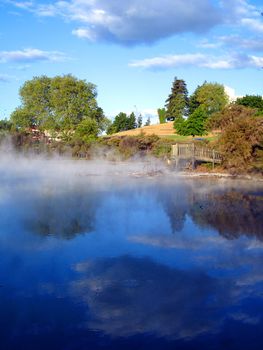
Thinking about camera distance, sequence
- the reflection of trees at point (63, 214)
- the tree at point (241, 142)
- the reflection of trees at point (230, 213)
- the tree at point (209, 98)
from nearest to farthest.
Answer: the reflection of trees at point (63, 214) → the reflection of trees at point (230, 213) → the tree at point (241, 142) → the tree at point (209, 98)

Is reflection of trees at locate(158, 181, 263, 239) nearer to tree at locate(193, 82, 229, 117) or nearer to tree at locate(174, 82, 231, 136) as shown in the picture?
tree at locate(174, 82, 231, 136)

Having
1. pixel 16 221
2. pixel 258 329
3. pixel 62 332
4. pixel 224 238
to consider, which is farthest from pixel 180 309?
pixel 16 221

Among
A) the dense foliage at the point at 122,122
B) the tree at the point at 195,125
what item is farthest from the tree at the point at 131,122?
the tree at the point at 195,125

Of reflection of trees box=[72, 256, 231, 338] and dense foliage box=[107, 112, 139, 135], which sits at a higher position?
dense foliage box=[107, 112, 139, 135]

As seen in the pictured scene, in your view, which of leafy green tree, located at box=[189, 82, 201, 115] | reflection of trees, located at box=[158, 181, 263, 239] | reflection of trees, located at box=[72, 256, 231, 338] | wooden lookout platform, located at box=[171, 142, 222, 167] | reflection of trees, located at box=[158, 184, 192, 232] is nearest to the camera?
reflection of trees, located at box=[72, 256, 231, 338]

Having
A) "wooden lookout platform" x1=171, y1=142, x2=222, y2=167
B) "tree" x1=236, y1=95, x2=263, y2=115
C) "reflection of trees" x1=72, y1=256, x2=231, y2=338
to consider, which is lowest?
"reflection of trees" x1=72, y1=256, x2=231, y2=338

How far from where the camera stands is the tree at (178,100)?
3479 inches

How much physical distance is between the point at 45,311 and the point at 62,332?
0.74m

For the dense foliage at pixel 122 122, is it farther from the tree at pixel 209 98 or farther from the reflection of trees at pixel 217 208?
the reflection of trees at pixel 217 208

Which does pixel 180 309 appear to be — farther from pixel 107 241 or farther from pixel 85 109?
pixel 85 109

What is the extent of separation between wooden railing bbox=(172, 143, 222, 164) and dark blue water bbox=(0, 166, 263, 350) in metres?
12.4

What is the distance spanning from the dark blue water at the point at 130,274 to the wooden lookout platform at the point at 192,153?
Result: 489 inches

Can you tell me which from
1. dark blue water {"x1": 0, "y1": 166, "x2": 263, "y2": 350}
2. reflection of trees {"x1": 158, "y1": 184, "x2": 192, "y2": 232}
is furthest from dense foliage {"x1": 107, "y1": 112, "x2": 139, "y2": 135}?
dark blue water {"x1": 0, "y1": 166, "x2": 263, "y2": 350}

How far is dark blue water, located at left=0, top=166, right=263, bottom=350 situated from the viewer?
248 inches
